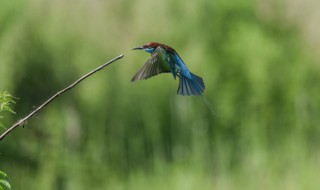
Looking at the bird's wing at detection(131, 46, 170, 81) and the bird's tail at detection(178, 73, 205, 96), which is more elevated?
the bird's wing at detection(131, 46, 170, 81)

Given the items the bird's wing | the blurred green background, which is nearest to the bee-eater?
the bird's wing

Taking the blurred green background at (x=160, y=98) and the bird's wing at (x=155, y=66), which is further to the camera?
the blurred green background at (x=160, y=98)

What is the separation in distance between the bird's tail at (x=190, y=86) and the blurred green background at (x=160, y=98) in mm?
3371

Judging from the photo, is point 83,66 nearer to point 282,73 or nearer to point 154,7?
point 154,7

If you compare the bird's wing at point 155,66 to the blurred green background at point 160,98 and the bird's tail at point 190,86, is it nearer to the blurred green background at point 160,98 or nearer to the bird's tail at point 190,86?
the bird's tail at point 190,86

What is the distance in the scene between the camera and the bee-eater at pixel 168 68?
1.42m

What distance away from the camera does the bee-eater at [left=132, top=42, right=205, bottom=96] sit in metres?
1.42

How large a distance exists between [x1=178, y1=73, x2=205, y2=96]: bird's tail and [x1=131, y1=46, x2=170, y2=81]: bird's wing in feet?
0.16

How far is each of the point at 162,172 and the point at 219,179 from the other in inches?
13.7

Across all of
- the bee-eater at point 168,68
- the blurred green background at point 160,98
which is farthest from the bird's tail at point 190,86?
the blurred green background at point 160,98

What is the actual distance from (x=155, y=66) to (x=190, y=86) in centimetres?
8

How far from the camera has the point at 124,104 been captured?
18.7ft

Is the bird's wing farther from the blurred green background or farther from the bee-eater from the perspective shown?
the blurred green background

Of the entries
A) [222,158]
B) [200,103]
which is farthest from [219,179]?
[200,103]
